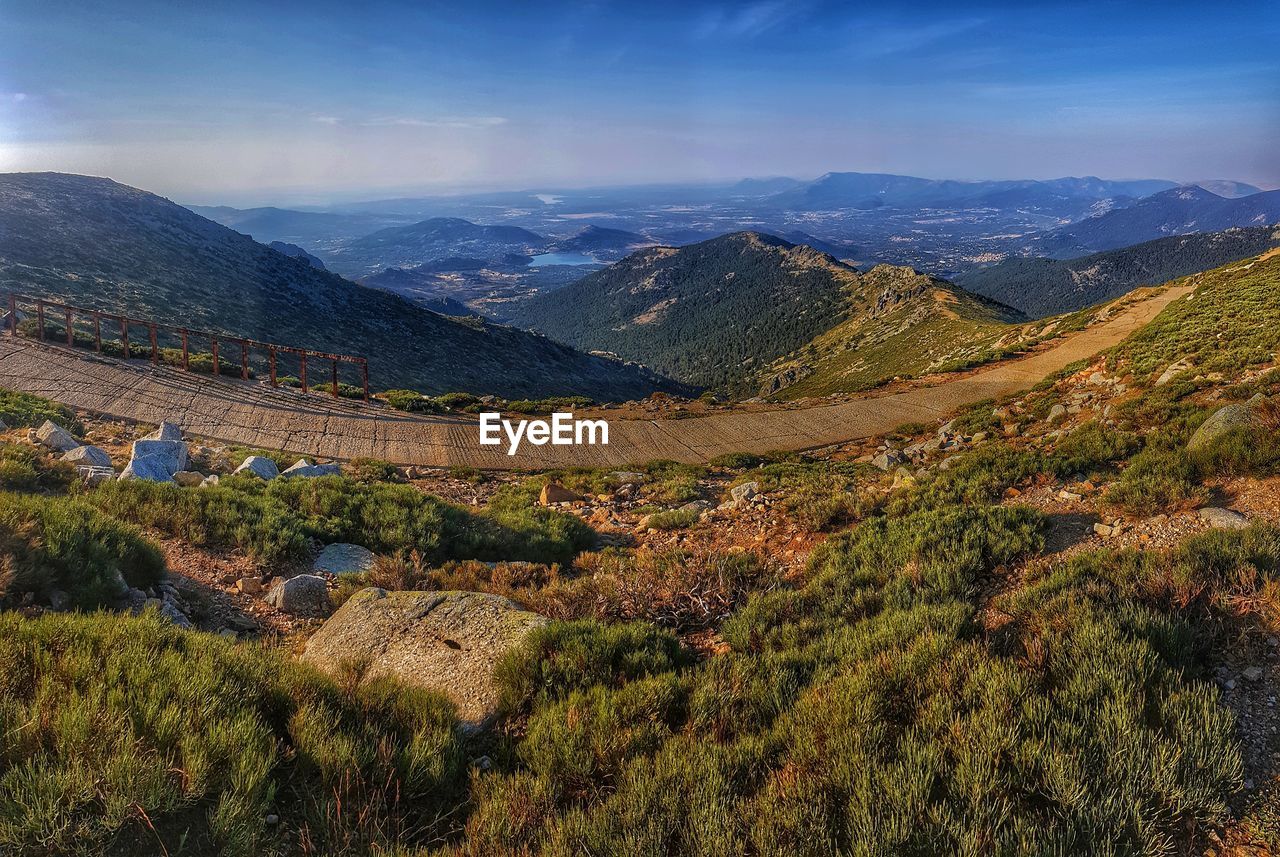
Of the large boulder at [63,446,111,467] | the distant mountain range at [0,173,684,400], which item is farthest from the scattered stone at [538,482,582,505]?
the distant mountain range at [0,173,684,400]

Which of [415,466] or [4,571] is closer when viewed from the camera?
[4,571]

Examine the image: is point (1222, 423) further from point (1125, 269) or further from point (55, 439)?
point (1125, 269)

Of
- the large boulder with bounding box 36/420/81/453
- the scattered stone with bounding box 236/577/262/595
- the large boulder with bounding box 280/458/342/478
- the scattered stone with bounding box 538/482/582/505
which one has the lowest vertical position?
the scattered stone with bounding box 538/482/582/505

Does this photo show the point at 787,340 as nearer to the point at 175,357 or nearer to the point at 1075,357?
the point at 1075,357

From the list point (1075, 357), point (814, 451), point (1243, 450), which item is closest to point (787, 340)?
point (1075, 357)

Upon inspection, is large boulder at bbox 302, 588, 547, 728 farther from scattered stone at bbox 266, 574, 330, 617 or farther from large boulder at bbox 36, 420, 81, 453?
large boulder at bbox 36, 420, 81, 453

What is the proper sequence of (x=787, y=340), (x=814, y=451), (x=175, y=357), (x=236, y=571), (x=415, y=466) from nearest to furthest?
1. (x=236, y=571)
2. (x=415, y=466)
3. (x=814, y=451)
4. (x=175, y=357)
5. (x=787, y=340)
